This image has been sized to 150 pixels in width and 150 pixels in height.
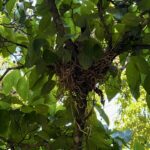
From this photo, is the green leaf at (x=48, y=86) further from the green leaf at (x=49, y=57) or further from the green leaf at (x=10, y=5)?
the green leaf at (x=10, y=5)

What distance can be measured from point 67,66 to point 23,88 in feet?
0.59

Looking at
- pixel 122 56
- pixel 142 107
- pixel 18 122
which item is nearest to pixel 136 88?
pixel 122 56

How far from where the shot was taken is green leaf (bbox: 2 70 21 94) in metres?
1.12

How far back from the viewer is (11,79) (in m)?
1.13

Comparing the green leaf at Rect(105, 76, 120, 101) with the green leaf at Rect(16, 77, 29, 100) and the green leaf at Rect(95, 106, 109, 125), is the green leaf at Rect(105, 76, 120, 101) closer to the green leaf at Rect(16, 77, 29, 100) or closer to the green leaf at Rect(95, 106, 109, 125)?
the green leaf at Rect(95, 106, 109, 125)

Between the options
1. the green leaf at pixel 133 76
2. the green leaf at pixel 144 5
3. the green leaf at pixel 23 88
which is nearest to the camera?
the green leaf at pixel 144 5

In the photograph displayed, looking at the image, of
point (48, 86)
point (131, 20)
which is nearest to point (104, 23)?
point (131, 20)

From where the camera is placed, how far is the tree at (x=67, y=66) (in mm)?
943

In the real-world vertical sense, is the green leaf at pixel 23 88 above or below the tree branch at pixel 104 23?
below

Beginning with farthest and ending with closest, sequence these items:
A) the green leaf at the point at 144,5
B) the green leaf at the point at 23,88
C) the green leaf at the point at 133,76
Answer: the green leaf at the point at 23,88 → the green leaf at the point at 133,76 → the green leaf at the point at 144,5

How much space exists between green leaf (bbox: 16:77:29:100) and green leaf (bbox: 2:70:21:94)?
0.06 feet

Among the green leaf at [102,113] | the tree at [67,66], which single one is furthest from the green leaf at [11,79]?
the green leaf at [102,113]

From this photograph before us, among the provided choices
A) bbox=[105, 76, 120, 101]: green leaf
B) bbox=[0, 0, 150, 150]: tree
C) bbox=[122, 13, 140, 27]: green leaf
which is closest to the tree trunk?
bbox=[0, 0, 150, 150]: tree

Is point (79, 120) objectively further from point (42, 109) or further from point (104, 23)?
point (104, 23)
